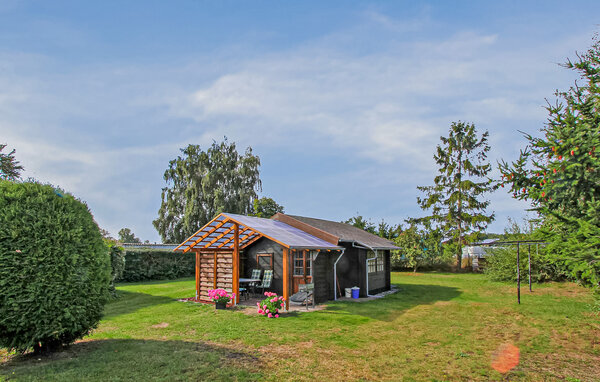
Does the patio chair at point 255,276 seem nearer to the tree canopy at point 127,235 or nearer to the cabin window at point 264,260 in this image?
the cabin window at point 264,260

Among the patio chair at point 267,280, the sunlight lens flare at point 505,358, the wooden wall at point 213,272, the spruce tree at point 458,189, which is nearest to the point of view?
the sunlight lens flare at point 505,358

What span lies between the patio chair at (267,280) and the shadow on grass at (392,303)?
9.77 ft

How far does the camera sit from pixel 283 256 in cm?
1187

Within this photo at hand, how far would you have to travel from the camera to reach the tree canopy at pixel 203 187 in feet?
113

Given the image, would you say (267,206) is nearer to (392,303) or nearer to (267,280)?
(267,280)

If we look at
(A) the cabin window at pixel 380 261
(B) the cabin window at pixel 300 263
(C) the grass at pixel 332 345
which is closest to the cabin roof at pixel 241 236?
(B) the cabin window at pixel 300 263

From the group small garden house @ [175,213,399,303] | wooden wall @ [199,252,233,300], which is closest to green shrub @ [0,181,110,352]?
small garden house @ [175,213,399,303]

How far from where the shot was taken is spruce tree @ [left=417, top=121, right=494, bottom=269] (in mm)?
30531

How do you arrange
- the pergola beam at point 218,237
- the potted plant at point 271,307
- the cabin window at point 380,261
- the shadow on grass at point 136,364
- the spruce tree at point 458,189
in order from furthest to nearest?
the spruce tree at point 458,189
the cabin window at point 380,261
the pergola beam at point 218,237
the potted plant at point 271,307
the shadow on grass at point 136,364

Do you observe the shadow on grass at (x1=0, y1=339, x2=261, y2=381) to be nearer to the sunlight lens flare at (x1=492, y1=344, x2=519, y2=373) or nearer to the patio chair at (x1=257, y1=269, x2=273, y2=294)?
the sunlight lens flare at (x1=492, y1=344, x2=519, y2=373)

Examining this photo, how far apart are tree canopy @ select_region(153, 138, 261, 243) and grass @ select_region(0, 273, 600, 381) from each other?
22014 millimetres

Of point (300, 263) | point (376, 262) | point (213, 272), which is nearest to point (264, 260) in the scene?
point (300, 263)

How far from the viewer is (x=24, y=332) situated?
5887mm

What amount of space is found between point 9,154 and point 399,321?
29.4 metres
